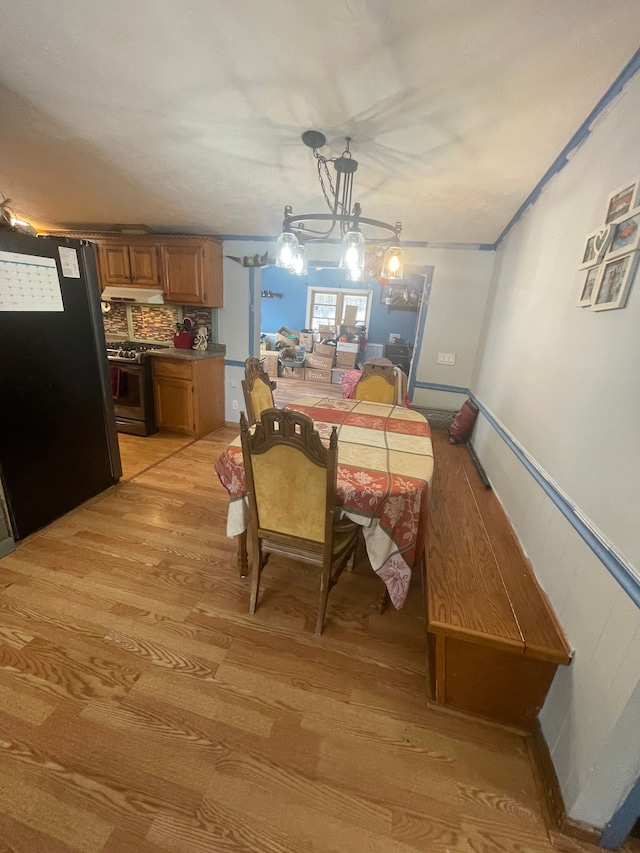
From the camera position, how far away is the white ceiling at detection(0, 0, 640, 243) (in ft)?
3.37

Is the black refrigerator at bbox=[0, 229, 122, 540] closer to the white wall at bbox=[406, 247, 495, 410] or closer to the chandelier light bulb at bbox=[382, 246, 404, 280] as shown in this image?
the chandelier light bulb at bbox=[382, 246, 404, 280]

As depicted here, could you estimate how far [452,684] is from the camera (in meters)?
1.30

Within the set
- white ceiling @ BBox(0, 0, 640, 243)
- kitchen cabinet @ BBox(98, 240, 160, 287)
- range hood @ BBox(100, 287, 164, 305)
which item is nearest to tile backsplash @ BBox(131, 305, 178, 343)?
range hood @ BBox(100, 287, 164, 305)

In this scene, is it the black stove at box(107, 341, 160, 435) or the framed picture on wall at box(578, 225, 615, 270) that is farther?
the black stove at box(107, 341, 160, 435)

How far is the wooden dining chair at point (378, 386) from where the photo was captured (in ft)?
9.66

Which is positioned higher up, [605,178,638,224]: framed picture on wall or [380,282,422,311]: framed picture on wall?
[380,282,422,311]: framed picture on wall

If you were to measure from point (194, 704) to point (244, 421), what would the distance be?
112cm

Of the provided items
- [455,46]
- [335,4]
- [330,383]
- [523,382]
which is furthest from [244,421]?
[330,383]

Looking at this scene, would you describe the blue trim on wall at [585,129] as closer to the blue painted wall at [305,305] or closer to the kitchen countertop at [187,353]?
the kitchen countertop at [187,353]

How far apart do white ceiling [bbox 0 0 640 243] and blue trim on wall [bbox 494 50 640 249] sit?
3cm

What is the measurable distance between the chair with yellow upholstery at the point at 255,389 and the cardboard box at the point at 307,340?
5594 millimetres

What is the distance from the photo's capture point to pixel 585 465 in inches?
44.6

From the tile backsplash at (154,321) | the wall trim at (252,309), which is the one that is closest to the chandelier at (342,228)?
the wall trim at (252,309)

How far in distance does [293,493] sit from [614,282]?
4.56ft
